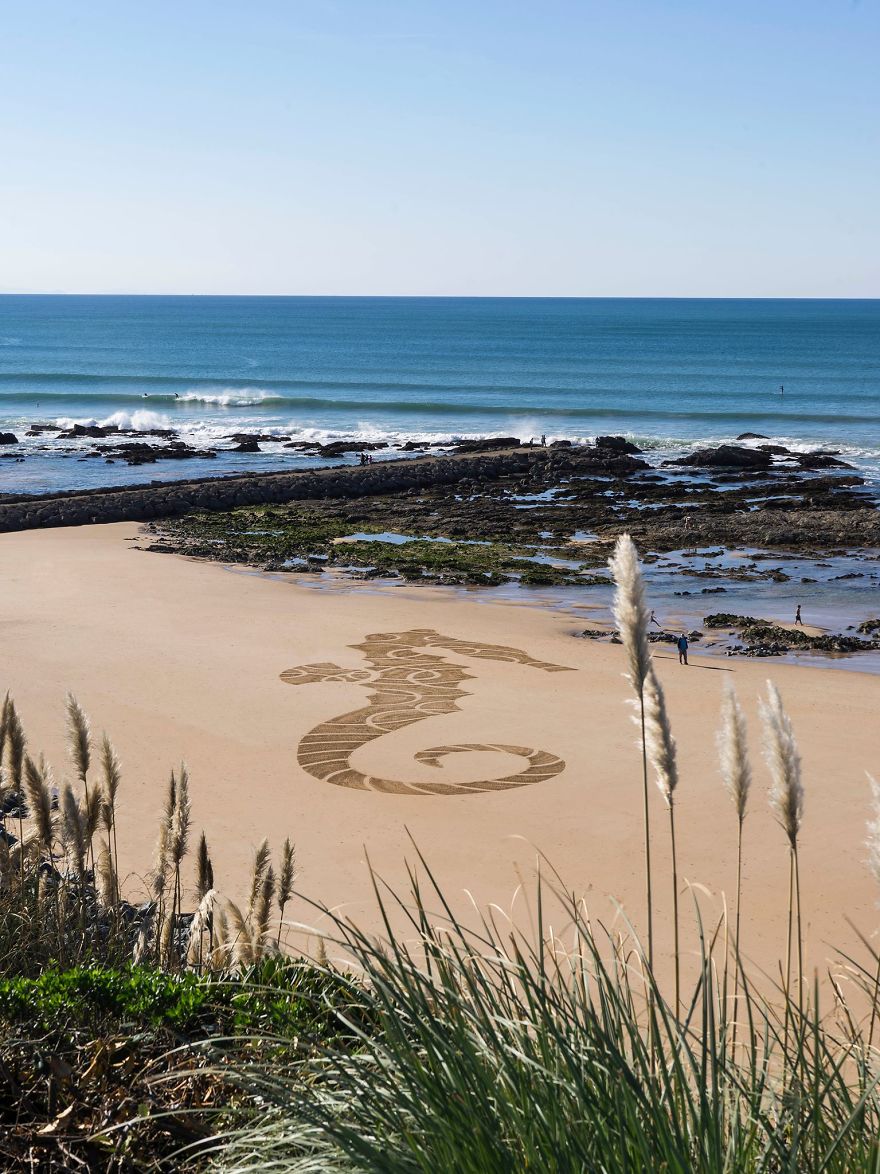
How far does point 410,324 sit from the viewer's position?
159 m

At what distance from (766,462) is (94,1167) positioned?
140ft

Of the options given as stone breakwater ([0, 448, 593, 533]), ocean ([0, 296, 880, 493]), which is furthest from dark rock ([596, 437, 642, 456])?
stone breakwater ([0, 448, 593, 533])

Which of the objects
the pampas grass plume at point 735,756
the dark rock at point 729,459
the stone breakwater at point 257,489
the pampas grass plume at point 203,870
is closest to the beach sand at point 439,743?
the pampas grass plume at point 203,870

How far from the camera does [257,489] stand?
38.3 m

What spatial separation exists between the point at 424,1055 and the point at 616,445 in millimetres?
45164

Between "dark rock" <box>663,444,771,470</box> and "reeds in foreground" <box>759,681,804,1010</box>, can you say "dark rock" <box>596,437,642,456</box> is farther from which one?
"reeds in foreground" <box>759,681,804,1010</box>

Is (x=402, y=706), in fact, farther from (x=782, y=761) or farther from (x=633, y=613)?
(x=782, y=761)

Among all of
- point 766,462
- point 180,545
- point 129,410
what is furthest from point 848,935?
point 129,410

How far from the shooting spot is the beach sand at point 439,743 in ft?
32.8

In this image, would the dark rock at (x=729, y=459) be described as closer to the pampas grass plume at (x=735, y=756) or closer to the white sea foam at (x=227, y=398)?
the white sea foam at (x=227, y=398)

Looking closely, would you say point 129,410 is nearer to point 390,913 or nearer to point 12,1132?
point 390,913

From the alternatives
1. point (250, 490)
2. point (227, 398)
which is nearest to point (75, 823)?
point (250, 490)

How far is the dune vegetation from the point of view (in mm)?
2455

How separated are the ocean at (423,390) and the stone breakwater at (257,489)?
4.80 m
